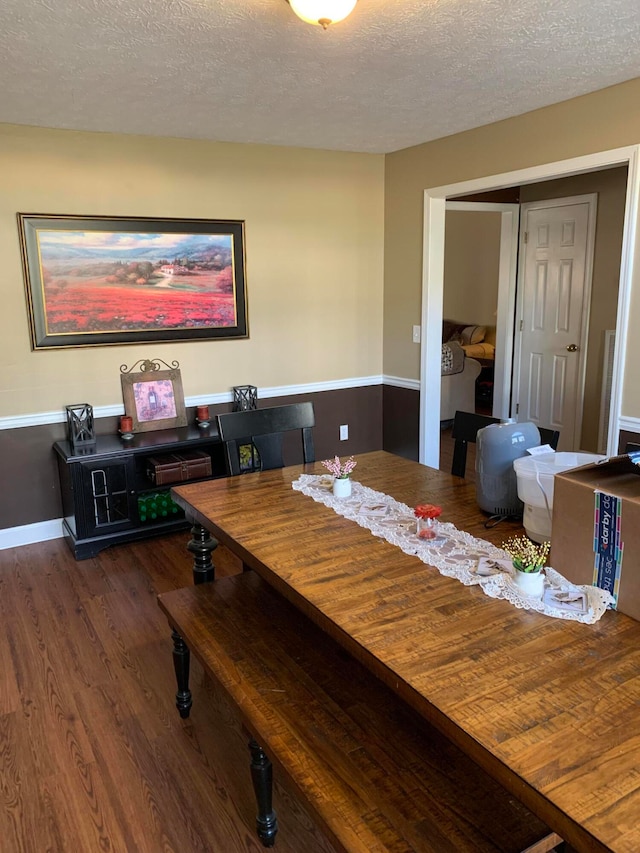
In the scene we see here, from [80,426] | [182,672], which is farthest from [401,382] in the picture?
[182,672]

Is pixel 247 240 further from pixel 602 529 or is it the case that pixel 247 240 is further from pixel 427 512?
pixel 602 529

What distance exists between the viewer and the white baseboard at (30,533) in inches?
149

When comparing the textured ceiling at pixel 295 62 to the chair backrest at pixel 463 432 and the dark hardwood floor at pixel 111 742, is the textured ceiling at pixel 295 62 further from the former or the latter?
the dark hardwood floor at pixel 111 742

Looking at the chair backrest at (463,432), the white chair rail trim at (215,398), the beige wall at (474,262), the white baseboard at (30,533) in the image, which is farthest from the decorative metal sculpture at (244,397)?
the beige wall at (474,262)

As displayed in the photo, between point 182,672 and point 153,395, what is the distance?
217cm

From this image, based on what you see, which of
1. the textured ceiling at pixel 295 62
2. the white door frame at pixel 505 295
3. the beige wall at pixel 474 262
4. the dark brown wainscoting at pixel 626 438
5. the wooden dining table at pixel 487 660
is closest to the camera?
the wooden dining table at pixel 487 660

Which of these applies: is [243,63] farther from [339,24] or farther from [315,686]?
[315,686]

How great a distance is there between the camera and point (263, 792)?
1.70m

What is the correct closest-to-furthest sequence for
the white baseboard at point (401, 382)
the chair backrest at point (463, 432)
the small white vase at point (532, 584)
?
the small white vase at point (532, 584), the chair backrest at point (463, 432), the white baseboard at point (401, 382)

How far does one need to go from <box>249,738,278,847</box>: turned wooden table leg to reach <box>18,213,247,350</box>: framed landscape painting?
2820 mm

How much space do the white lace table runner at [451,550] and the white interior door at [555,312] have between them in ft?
11.4

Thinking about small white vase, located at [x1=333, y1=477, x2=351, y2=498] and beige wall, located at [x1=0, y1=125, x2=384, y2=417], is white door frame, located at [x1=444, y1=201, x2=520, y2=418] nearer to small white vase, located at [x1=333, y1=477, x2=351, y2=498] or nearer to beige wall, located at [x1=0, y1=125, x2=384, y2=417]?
beige wall, located at [x1=0, y1=125, x2=384, y2=417]

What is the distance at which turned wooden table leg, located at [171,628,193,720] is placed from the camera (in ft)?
7.09

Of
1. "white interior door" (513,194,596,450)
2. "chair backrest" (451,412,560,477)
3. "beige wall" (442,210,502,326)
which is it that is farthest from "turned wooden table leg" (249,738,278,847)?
"beige wall" (442,210,502,326)
